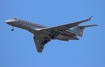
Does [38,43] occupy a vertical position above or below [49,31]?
below

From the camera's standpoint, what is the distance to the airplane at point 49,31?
37.0 meters

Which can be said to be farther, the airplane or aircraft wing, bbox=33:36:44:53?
aircraft wing, bbox=33:36:44:53

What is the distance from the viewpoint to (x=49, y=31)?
37781mm

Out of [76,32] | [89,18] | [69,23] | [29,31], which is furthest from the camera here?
[76,32]

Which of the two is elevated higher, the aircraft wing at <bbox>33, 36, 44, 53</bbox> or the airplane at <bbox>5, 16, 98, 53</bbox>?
the airplane at <bbox>5, 16, 98, 53</bbox>

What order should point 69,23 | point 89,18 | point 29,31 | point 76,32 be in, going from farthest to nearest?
point 76,32, point 29,31, point 69,23, point 89,18

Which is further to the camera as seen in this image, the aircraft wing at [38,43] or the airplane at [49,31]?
the aircraft wing at [38,43]

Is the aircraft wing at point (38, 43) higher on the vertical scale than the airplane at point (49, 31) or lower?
lower

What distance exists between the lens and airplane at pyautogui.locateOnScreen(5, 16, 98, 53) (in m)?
37.0

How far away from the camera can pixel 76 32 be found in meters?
40.9

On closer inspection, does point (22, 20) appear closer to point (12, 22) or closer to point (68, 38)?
point (12, 22)

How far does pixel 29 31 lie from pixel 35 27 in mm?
1380

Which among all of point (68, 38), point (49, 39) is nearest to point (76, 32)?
point (68, 38)

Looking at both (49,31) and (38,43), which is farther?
(38,43)
